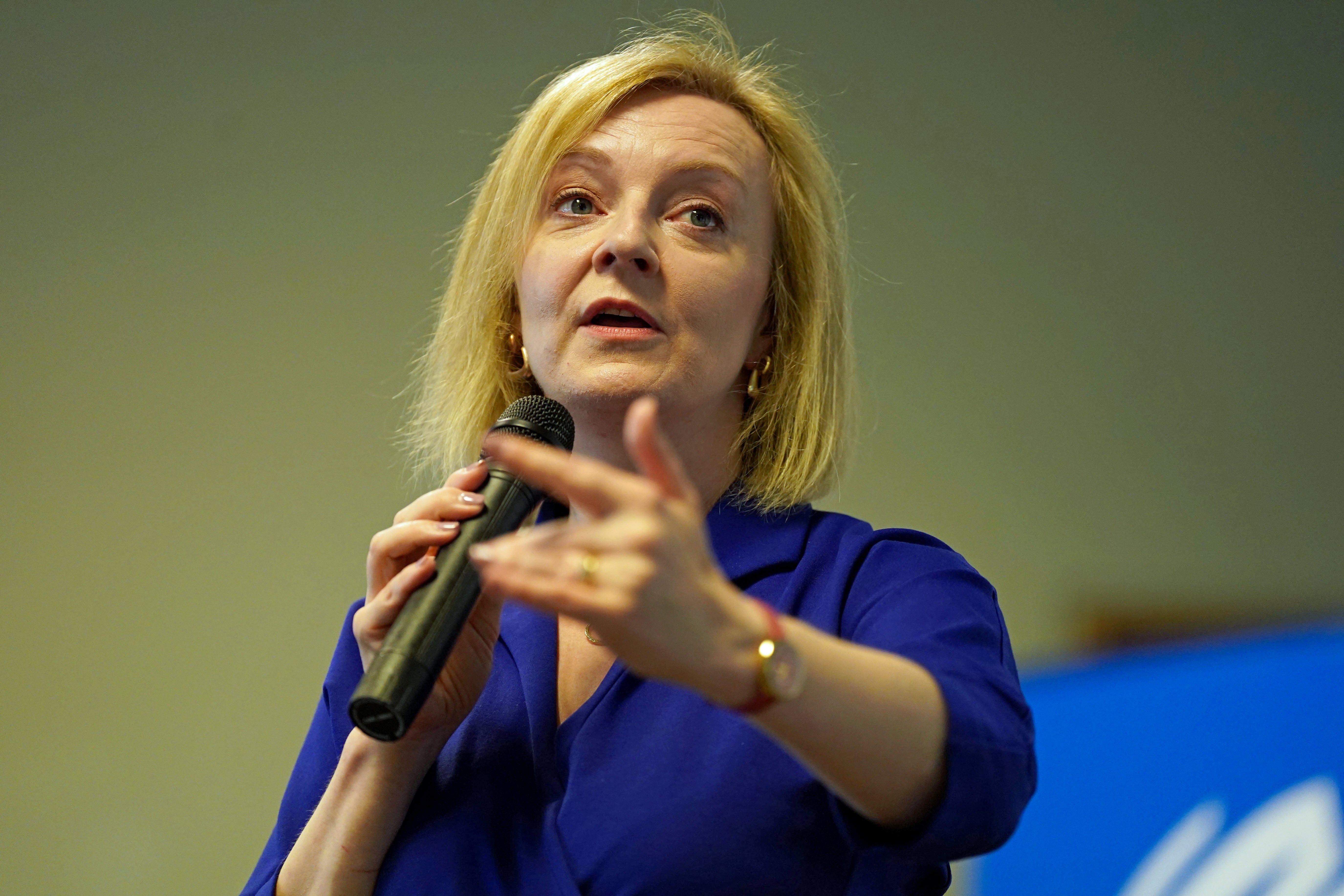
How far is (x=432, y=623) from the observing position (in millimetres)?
929

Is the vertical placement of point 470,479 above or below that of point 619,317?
below

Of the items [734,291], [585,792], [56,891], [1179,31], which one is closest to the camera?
[585,792]

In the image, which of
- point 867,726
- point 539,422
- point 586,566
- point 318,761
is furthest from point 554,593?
point 318,761

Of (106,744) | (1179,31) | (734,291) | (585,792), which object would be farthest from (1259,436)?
(106,744)

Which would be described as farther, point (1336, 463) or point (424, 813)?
point (1336, 463)

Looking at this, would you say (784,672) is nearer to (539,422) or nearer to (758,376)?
(539,422)

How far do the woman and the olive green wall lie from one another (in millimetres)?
1346

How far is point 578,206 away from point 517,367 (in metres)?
0.26

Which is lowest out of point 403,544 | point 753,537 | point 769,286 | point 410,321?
point 403,544

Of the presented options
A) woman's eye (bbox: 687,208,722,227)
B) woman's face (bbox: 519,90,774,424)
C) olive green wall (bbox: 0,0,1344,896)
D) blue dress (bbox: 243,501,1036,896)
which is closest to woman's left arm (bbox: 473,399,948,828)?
blue dress (bbox: 243,501,1036,896)

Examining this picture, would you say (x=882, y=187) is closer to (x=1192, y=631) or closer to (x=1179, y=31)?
(x=1179, y=31)

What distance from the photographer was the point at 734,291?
A: 1393 mm

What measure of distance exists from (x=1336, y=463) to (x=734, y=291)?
240 cm

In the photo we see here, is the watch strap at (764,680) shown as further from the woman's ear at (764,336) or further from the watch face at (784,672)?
the woman's ear at (764,336)
